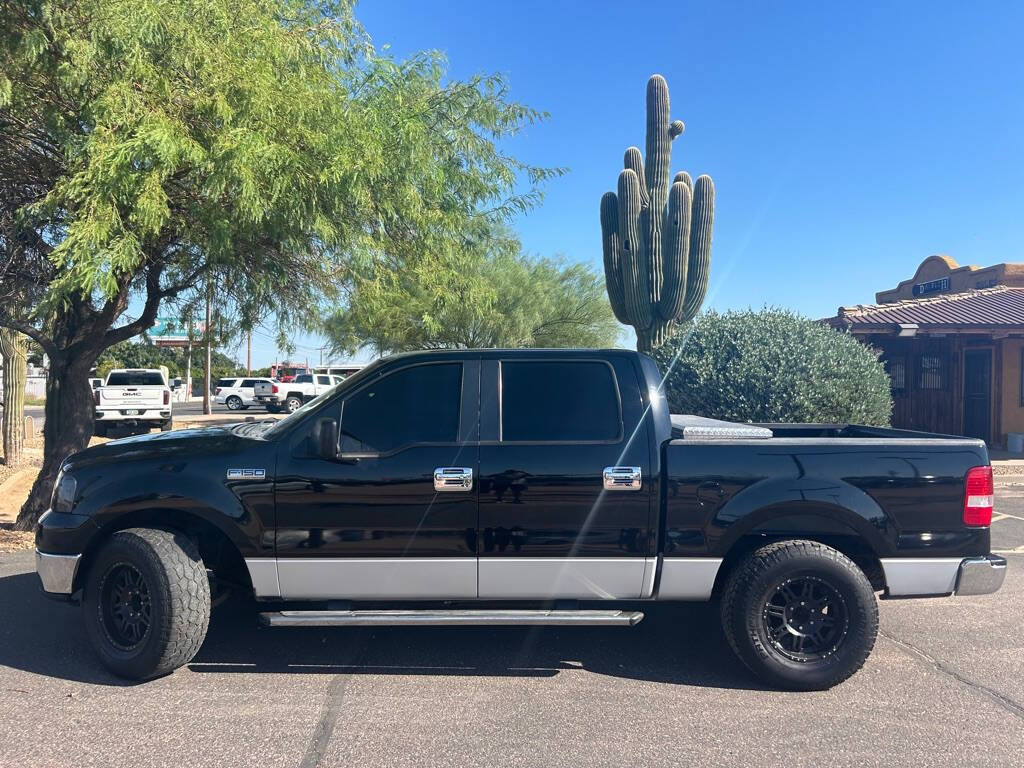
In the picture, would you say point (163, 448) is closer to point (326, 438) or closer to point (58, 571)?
point (58, 571)

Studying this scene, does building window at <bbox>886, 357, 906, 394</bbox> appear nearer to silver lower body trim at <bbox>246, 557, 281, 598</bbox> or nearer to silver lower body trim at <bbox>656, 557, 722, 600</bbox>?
silver lower body trim at <bbox>656, 557, 722, 600</bbox>

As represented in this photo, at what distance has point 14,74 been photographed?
19.4ft

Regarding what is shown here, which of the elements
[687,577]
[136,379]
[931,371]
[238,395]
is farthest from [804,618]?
[238,395]

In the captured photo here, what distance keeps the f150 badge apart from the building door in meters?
16.4

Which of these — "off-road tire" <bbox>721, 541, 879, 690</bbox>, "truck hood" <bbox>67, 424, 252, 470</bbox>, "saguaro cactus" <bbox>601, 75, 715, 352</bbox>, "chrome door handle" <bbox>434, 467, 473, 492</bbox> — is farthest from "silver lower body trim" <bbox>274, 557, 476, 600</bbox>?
"saguaro cactus" <bbox>601, 75, 715, 352</bbox>

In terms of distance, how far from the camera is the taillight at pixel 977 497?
406cm

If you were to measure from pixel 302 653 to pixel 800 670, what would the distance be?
9.71ft

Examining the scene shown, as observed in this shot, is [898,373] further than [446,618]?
Yes

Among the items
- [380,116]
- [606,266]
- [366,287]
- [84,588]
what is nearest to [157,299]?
[366,287]

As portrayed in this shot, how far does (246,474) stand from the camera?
4.14 metres

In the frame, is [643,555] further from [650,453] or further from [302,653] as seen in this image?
[302,653]

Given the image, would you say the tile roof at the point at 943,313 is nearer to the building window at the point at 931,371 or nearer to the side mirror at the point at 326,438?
the building window at the point at 931,371

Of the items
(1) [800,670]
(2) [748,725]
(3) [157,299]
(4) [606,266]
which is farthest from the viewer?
(4) [606,266]

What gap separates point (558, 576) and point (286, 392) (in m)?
32.0
